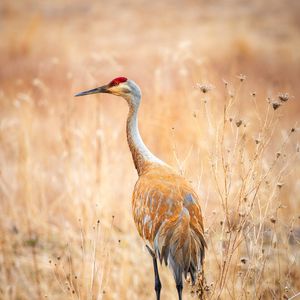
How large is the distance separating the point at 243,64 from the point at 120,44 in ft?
12.1

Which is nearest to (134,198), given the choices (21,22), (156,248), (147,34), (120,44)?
(156,248)

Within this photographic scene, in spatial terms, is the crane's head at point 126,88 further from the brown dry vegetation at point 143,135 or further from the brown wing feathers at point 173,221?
the brown wing feathers at point 173,221

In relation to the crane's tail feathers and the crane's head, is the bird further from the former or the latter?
the crane's head

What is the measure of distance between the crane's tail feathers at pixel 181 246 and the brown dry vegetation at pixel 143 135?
0.13 m

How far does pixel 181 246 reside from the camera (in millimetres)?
3131

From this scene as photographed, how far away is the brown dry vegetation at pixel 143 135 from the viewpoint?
11.4 ft

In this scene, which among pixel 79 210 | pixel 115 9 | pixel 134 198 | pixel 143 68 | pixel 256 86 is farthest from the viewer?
pixel 115 9

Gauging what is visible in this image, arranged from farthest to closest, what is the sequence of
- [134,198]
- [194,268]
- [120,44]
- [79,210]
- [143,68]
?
[120,44] → [143,68] → [79,210] → [134,198] → [194,268]

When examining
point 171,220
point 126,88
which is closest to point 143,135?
point 126,88

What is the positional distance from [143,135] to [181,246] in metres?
3.62

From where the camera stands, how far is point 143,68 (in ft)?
41.4

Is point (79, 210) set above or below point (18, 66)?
below

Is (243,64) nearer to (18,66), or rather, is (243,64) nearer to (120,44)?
(120,44)

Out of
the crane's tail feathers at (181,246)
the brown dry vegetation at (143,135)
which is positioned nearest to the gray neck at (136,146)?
the brown dry vegetation at (143,135)
